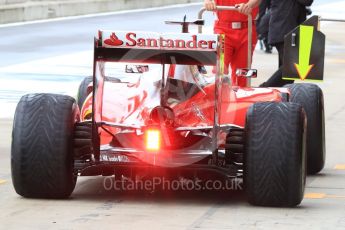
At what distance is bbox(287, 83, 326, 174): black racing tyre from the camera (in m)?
10.3

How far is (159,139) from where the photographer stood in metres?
8.76

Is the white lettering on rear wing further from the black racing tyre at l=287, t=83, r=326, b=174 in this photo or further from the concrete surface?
the black racing tyre at l=287, t=83, r=326, b=174

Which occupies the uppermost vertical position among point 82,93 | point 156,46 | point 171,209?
point 156,46

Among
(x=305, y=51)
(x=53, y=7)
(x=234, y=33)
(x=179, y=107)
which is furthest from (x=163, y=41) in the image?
(x=53, y=7)

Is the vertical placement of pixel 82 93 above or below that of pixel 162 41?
below

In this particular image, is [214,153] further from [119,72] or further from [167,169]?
[119,72]

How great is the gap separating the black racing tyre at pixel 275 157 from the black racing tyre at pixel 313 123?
159cm

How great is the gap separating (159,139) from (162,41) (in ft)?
2.14

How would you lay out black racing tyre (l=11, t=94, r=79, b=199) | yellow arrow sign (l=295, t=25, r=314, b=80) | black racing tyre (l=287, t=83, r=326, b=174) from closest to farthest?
1. black racing tyre (l=11, t=94, r=79, b=199)
2. black racing tyre (l=287, t=83, r=326, b=174)
3. yellow arrow sign (l=295, t=25, r=314, b=80)

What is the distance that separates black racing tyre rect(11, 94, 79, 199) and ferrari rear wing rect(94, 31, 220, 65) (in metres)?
0.49

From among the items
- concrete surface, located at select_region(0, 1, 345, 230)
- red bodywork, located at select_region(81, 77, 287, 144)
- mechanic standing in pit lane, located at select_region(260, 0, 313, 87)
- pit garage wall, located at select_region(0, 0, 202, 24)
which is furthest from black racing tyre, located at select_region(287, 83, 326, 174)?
pit garage wall, located at select_region(0, 0, 202, 24)

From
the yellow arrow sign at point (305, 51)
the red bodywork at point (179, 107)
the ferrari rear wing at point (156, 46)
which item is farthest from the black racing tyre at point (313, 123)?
the yellow arrow sign at point (305, 51)

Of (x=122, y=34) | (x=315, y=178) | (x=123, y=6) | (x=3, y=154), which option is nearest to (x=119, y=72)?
(x=3, y=154)

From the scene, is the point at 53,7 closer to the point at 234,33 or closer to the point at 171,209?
the point at 234,33
